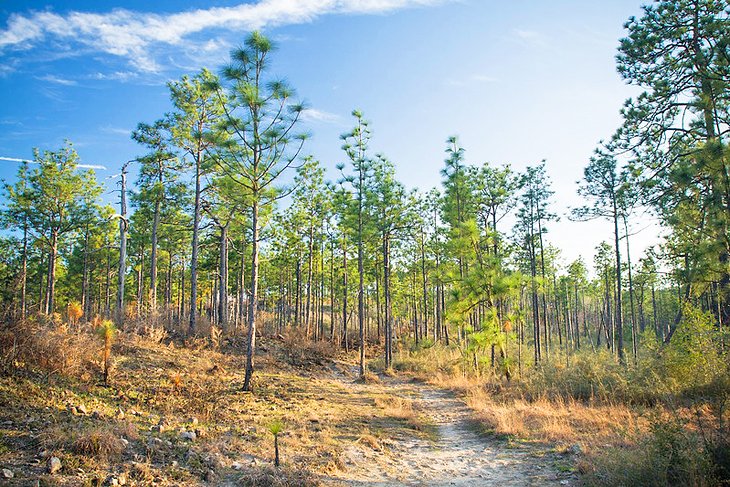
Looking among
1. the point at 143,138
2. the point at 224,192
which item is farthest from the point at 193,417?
the point at 143,138

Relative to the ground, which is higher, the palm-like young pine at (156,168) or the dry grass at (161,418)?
the palm-like young pine at (156,168)

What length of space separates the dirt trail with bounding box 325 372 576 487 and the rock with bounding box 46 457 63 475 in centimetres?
325

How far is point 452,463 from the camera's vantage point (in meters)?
6.84

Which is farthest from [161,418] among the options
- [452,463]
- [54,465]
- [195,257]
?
[195,257]

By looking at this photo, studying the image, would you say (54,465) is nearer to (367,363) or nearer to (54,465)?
(54,465)

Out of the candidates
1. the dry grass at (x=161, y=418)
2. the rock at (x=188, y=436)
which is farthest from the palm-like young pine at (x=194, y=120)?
the rock at (x=188, y=436)

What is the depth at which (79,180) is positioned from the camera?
24.0 metres

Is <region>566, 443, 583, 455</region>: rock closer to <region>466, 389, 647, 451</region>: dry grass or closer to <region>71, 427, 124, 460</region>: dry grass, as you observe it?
<region>466, 389, 647, 451</region>: dry grass

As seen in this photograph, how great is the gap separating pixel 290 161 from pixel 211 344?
964cm

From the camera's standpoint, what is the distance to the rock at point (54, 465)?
4430mm

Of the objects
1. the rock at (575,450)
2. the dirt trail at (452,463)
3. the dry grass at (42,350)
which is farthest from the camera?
the dry grass at (42,350)

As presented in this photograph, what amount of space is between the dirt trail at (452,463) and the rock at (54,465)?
10.7ft

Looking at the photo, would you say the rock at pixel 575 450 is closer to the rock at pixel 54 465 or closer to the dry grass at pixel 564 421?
the dry grass at pixel 564 421

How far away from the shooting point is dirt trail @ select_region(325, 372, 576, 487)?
5.84m
